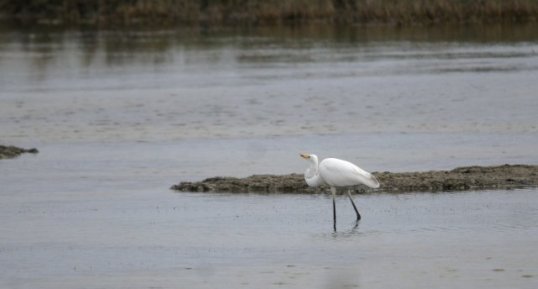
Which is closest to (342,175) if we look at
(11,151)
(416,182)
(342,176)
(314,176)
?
(342,176)

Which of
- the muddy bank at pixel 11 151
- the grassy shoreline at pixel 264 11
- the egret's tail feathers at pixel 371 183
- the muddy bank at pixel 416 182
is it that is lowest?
the muddy bank at pixel 11 151

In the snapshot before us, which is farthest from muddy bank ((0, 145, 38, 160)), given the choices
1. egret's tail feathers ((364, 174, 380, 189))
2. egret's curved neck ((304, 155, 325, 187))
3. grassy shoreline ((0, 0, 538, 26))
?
grassy shoreline ((0, 0, 538, 26))

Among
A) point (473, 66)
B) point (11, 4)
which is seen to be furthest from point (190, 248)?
point (11, 4)

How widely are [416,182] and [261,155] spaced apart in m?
5.17

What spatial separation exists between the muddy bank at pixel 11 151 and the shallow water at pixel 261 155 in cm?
24

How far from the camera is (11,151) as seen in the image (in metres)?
22.3

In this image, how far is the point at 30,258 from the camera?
13523mm

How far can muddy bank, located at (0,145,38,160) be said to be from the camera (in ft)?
71.9

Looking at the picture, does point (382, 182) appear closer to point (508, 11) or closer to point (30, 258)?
point (30, 258)

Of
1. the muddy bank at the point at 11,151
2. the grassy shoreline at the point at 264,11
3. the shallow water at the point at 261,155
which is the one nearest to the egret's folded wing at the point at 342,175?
the shallow water at the point at 261,155

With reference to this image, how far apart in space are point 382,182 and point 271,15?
3859cm

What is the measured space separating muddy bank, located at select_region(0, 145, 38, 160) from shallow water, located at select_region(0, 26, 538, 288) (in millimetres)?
244

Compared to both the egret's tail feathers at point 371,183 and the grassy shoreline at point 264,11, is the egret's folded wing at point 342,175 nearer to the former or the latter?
the egret's tail feathers at point 371,183

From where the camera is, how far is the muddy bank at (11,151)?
21.9 metres
